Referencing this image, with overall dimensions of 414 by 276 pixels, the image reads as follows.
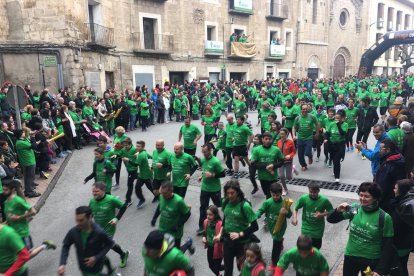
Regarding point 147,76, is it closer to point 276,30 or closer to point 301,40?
point 276,30

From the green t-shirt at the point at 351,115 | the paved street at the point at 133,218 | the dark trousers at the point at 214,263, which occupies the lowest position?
the paved street at the point at 133,218

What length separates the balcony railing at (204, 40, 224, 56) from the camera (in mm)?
25859

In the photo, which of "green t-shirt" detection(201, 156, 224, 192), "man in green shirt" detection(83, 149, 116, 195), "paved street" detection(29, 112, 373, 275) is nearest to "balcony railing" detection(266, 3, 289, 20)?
"paved street" detection(29, 112, 373, 275)

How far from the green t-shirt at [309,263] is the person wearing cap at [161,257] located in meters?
1.01

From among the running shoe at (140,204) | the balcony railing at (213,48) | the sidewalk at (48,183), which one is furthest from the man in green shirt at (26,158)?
the balcony railing at (213,48)

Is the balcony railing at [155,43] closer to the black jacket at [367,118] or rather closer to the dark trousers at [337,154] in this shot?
the black jacket at [367,118]

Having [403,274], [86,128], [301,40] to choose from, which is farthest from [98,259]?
[301,40]

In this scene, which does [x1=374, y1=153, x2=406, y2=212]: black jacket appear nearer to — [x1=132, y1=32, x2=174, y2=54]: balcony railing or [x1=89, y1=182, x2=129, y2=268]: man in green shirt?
[x1=89, y1=182, x2=129, y2=268]: man in green shirt

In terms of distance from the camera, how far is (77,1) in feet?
54.8

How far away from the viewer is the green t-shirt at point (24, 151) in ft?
26.1

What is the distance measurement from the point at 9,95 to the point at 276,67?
26.3 m

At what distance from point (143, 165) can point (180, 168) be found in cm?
115

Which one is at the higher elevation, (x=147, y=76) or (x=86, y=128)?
(x=147, y=76)

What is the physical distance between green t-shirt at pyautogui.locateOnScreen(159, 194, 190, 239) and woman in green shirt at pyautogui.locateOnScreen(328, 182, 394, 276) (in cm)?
212
